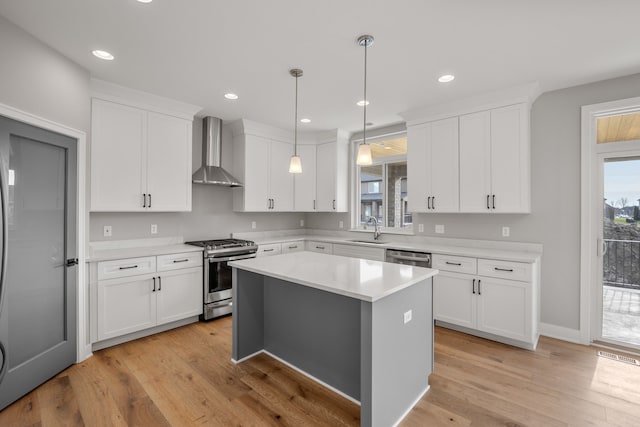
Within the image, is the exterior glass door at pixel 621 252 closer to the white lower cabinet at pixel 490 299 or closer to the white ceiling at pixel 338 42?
the white lower cabinet at pixel 490 299

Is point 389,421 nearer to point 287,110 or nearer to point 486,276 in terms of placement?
point 486,276

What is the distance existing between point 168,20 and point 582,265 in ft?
14.1

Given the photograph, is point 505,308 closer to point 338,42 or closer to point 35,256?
point 338,42

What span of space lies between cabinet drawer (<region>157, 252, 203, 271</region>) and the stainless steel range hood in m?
1.06

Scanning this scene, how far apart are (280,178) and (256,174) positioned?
1.49 ft

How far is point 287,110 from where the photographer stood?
400cm

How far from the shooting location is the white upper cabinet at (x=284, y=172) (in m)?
4.54

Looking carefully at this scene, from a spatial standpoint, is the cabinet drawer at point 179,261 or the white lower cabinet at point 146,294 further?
the cabinet drawer at point 179,261

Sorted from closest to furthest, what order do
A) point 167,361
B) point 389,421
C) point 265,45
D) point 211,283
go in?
point 389,421, point 265,45, point 167,361, point 211,283

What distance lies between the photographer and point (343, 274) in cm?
219

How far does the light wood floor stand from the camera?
79.0 inches

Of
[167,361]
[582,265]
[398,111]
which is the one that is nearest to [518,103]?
[398,111]

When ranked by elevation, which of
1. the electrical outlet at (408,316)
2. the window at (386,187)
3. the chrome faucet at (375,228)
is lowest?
the electrical outlet at (408,316)

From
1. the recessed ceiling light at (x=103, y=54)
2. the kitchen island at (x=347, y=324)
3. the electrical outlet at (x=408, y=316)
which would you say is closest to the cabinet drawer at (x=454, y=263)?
the kitchen island at (x=347, y=324)
